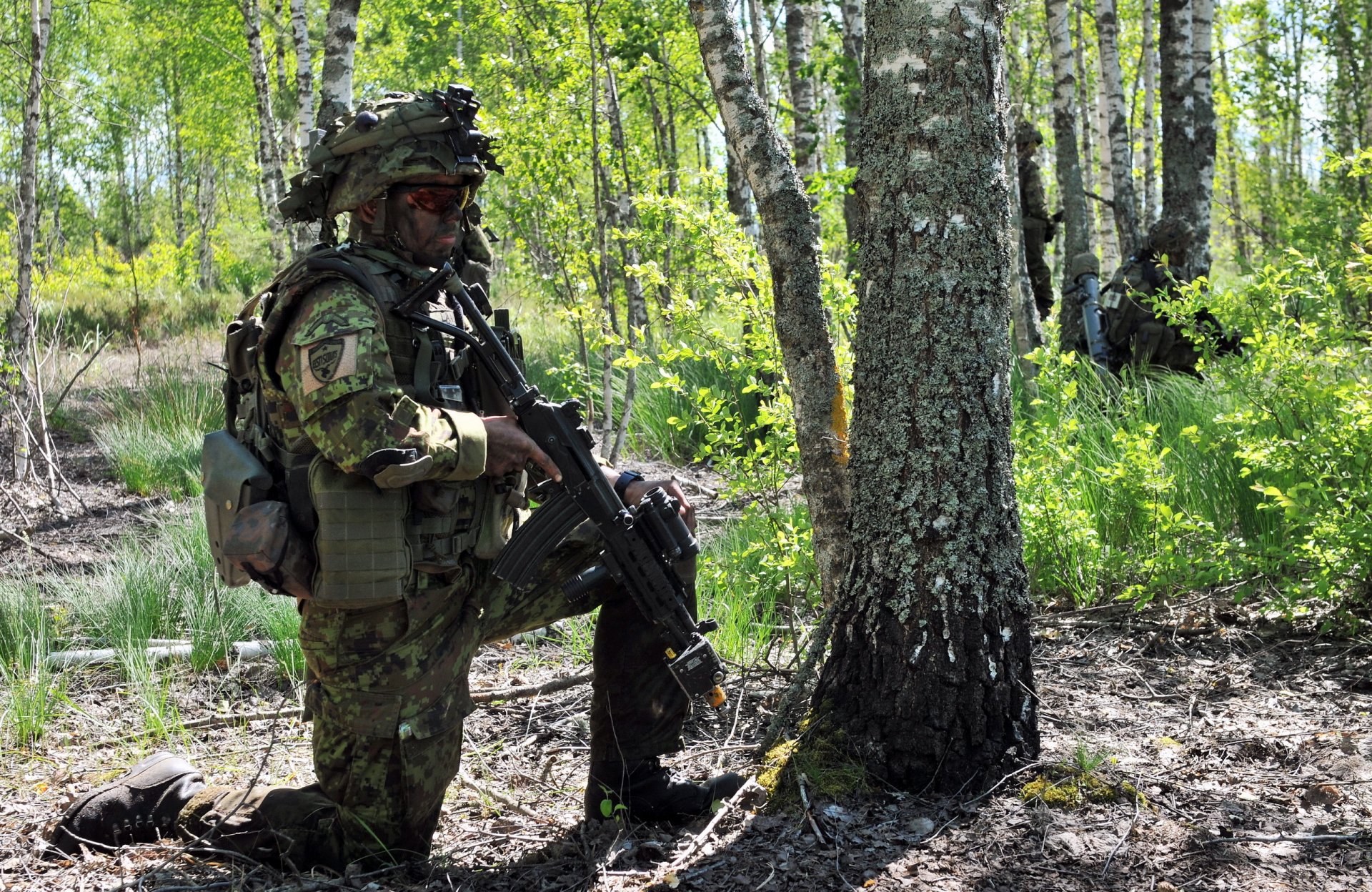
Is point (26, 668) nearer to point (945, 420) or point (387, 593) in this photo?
point (387, 593)

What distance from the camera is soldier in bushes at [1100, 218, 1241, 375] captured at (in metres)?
7.66

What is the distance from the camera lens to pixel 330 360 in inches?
95.8

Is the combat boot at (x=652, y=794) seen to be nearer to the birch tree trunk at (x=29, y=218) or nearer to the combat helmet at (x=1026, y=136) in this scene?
the birch tree trunk at (x=29, y=218)

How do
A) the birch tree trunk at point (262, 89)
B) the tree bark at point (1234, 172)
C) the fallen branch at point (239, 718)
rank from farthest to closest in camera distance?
1. the tree bark at point (1234, 172)
2. the birch tree trunk at point (262, 89)
3. the fallen branch at point (239, 718)

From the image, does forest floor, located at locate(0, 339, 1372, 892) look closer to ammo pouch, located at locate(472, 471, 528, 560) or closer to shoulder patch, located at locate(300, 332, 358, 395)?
ammo pouch, located at locate(472, 471, 528, 560)

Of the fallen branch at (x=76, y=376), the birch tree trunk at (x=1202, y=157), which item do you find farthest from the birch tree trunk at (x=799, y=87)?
the fallen branch at (x=76, y=376)

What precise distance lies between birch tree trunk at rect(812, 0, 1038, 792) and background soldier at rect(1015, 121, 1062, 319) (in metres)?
7.33

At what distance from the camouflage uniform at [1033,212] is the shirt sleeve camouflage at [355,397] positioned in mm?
8019

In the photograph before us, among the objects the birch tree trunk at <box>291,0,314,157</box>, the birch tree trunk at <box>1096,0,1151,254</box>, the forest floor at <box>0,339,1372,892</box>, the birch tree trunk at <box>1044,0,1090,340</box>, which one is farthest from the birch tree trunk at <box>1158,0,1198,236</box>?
the birch tree trunk at <box>291,0,314,157</box>

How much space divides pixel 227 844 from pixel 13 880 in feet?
1.62

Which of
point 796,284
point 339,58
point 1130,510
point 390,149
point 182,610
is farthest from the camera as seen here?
point 339,58

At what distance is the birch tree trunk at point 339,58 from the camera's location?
6.08 m

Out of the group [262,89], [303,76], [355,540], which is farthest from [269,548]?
[262,89]

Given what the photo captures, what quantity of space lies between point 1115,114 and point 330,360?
11.0 metres
